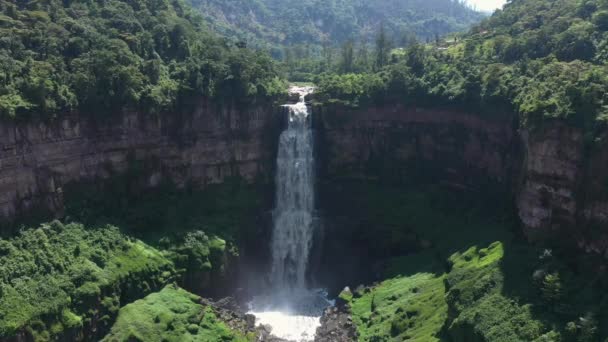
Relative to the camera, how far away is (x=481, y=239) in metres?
55.6

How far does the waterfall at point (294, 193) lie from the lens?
218 ft

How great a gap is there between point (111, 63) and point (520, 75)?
43.0m

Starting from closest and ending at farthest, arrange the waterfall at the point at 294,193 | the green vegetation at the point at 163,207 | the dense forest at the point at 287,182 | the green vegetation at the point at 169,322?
the dense forest at the point at 287,182 < the green vegetation at the point at 169,322 < the green vegetation at the point at 163,207 < the waterfall at the point at 294,193

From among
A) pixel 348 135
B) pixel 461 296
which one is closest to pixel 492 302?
pixel 461 296

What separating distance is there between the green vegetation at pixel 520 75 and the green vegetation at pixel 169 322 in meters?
29.8

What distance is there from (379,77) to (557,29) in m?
23.0

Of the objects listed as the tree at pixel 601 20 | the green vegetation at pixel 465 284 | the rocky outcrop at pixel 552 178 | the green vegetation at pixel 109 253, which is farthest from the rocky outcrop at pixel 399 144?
the tree at pixel 601 20

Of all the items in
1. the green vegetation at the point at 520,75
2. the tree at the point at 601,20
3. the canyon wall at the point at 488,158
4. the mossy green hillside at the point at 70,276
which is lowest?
the mossy green hillside at the point at 70,276

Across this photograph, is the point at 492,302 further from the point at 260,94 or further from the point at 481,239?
the point at 260,94

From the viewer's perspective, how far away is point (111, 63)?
58.4 metres

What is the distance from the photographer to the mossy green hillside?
141ft

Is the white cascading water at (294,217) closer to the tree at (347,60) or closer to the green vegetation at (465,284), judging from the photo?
the green vegetation at (465,284)

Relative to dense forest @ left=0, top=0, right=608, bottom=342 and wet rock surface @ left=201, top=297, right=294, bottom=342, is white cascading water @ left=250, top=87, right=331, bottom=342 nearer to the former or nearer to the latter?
dense forest @ left=0, top=0, right=608, bottom=342

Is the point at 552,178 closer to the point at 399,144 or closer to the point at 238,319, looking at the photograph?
the point at 399,144
